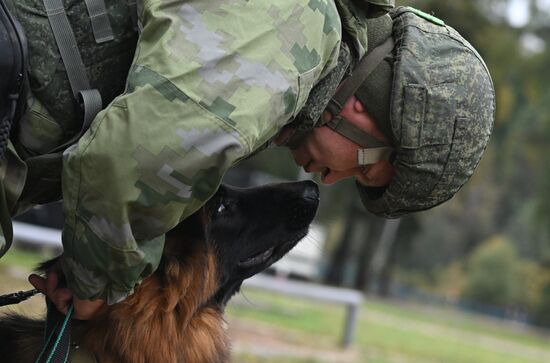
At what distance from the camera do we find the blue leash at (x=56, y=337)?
302cm

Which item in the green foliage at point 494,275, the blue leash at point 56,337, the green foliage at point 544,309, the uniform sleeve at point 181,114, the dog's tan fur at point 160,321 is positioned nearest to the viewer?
the uniform sleeve at point 181,114

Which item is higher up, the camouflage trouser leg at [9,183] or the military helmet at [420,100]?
the camouflage trouser leg at [9,183]

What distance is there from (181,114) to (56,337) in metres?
1.09

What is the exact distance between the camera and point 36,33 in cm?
274

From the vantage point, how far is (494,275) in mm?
60281

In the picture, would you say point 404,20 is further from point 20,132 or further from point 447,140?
point 20,132

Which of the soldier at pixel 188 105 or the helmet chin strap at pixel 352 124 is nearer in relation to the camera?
the soldier at pixel 188 105

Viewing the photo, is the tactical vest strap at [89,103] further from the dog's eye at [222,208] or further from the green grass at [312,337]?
the green grass at [312,337]

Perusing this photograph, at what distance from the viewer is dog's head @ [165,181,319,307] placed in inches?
142

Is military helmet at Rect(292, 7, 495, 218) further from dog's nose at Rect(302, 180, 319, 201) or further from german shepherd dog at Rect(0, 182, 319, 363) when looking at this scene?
german shepherd dog at Rect(0, 182, 319, 363)

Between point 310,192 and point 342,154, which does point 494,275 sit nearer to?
point 310,192

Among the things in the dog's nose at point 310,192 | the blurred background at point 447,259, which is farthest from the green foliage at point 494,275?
the dog's nose at point 310,192

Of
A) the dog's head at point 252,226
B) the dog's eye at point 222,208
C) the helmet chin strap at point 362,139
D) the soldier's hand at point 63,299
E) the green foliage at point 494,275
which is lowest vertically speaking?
the green foliage at point 494,275

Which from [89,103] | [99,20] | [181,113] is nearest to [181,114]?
[181,113]
